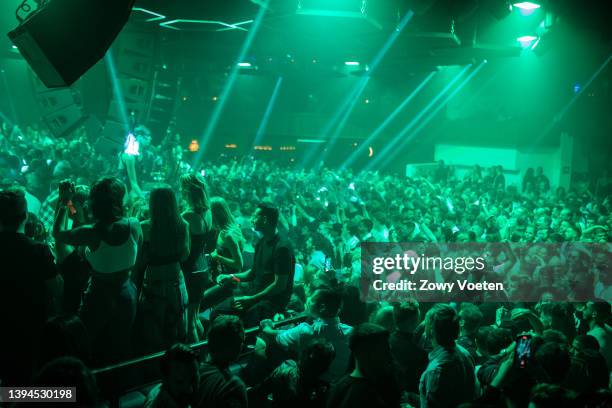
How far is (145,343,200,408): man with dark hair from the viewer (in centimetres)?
220

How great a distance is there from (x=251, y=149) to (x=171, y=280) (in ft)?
73.0

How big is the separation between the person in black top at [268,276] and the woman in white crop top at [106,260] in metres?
0.90

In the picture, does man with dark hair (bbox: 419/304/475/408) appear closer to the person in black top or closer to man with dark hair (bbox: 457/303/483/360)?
man with dark hair (bbox: 457/303/483/360)

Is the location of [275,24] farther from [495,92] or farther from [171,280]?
[495,92]

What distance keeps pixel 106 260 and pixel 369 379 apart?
1555mm

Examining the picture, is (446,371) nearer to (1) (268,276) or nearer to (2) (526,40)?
(1) (268,276)

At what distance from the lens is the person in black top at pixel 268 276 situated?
3.76 m

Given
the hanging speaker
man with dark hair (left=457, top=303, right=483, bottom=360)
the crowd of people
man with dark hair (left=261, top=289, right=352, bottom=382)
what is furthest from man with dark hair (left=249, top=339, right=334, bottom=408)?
the hanging speaker

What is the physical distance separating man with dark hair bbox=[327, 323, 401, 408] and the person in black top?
1.36 m

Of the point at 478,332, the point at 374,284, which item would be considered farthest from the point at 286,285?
the point at 374,284

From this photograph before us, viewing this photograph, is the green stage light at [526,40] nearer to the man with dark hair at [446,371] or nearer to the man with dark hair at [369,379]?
the man with dark hair at [446,371]

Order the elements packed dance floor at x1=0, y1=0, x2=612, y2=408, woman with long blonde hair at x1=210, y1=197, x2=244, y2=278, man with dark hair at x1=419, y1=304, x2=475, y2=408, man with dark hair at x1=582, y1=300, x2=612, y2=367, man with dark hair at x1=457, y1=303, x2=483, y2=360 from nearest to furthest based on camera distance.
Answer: packed dance floor at x1=0, y1=0, x2=612, y2=408
man with dark hair at x1=419, y1=304, x2=475, y2=408
man with dark hair at x1=457, y1=303, x2=483, y2=360
woman with long blonde hair at x1=210, y1=197, x2=244, y2=278
man with dark hair at x1=582, y1=300, x2=612, y2=367

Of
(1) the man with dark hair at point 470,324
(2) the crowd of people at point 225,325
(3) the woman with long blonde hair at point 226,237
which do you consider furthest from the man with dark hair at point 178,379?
(1) the man with dark hair at point 470,324

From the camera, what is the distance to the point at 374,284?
555cm
